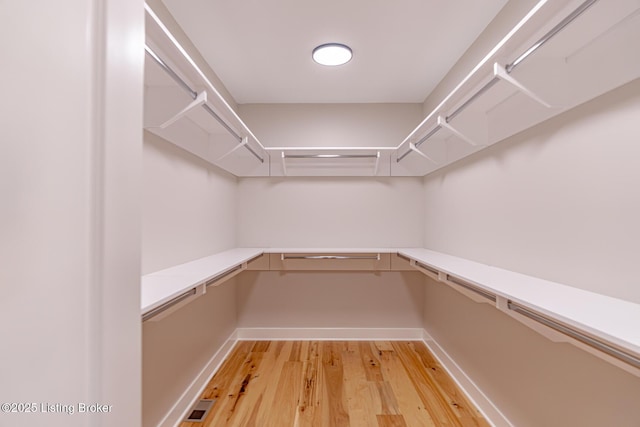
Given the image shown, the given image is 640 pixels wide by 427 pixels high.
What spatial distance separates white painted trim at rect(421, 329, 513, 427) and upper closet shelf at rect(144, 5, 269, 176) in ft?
7.23

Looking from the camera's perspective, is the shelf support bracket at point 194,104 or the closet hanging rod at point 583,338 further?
the shelf support bracket at point 194,104

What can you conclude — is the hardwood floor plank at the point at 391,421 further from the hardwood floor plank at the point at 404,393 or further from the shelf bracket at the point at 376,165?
the shelf bracket at the point at 376,165

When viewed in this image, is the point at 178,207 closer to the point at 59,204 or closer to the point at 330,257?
the point at 330,257

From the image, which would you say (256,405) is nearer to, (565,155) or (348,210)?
(348,210)

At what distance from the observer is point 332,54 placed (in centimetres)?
212

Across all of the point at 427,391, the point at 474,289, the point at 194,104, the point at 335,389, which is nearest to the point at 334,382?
the point at 335,389

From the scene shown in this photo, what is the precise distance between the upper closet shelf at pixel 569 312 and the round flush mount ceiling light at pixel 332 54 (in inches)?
61.8

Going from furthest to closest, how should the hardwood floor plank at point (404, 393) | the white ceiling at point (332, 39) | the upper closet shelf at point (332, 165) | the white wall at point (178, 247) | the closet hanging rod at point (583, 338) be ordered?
the upper closet shelf at point (332, 165) → the hardwood floor plank at point (404, 393) → the white ceiling at point (332, 39) → the white wall at point (178, 247) → the closet hanging rod at point (583, 338)

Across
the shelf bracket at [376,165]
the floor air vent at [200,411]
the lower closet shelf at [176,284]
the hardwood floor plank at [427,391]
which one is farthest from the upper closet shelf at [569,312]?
the floor air vent at [200,411]

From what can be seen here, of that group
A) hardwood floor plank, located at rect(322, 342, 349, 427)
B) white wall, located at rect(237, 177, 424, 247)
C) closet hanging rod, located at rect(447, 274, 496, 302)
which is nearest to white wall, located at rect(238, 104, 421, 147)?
white wall, located at rect(237, 177, 424, 247)

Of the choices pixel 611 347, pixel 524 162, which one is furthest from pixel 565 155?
pixel 611 347

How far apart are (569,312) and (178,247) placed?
1827 mm

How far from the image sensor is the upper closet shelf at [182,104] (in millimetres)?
1130

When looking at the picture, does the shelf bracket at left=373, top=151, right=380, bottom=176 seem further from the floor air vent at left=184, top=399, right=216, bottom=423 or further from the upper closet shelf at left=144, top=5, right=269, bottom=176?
the floor air vent at left=184, top=399, right=216, bottom=423
